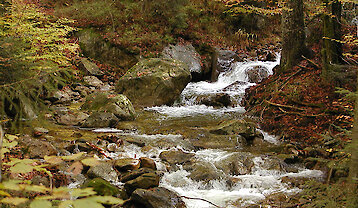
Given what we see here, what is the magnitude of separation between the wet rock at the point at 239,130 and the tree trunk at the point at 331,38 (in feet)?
8.46

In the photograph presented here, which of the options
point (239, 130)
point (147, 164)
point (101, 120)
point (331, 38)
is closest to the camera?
point (147, 164)

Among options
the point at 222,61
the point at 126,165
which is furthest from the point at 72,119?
the point at 222,61

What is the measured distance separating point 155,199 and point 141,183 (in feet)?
1.50

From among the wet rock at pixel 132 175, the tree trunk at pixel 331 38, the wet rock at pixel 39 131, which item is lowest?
the wet rock at pixel 132 175

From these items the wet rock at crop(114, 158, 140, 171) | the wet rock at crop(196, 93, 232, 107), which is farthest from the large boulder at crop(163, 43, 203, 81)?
the wet rock at crop(114, 158, 140, 171)

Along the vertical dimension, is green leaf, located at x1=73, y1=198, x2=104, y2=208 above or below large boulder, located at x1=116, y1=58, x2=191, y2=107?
above

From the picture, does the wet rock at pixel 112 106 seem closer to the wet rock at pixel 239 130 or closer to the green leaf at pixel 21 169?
the wet rock at pixel 239 130

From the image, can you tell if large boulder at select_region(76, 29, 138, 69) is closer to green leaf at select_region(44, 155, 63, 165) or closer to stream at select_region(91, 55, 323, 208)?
stream at select_region(91, 55, 323, 208)

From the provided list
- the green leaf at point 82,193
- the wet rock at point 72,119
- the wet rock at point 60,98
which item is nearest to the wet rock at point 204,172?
the green leaf at point 82,193

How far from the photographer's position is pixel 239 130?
22.9 feet

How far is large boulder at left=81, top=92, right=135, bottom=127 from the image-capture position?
759 centimetres

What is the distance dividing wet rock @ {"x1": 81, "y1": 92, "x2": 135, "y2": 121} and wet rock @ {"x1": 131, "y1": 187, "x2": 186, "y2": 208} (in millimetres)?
4622

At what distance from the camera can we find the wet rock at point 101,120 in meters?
7.47

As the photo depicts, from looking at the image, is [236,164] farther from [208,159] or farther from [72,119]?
[72,119]
